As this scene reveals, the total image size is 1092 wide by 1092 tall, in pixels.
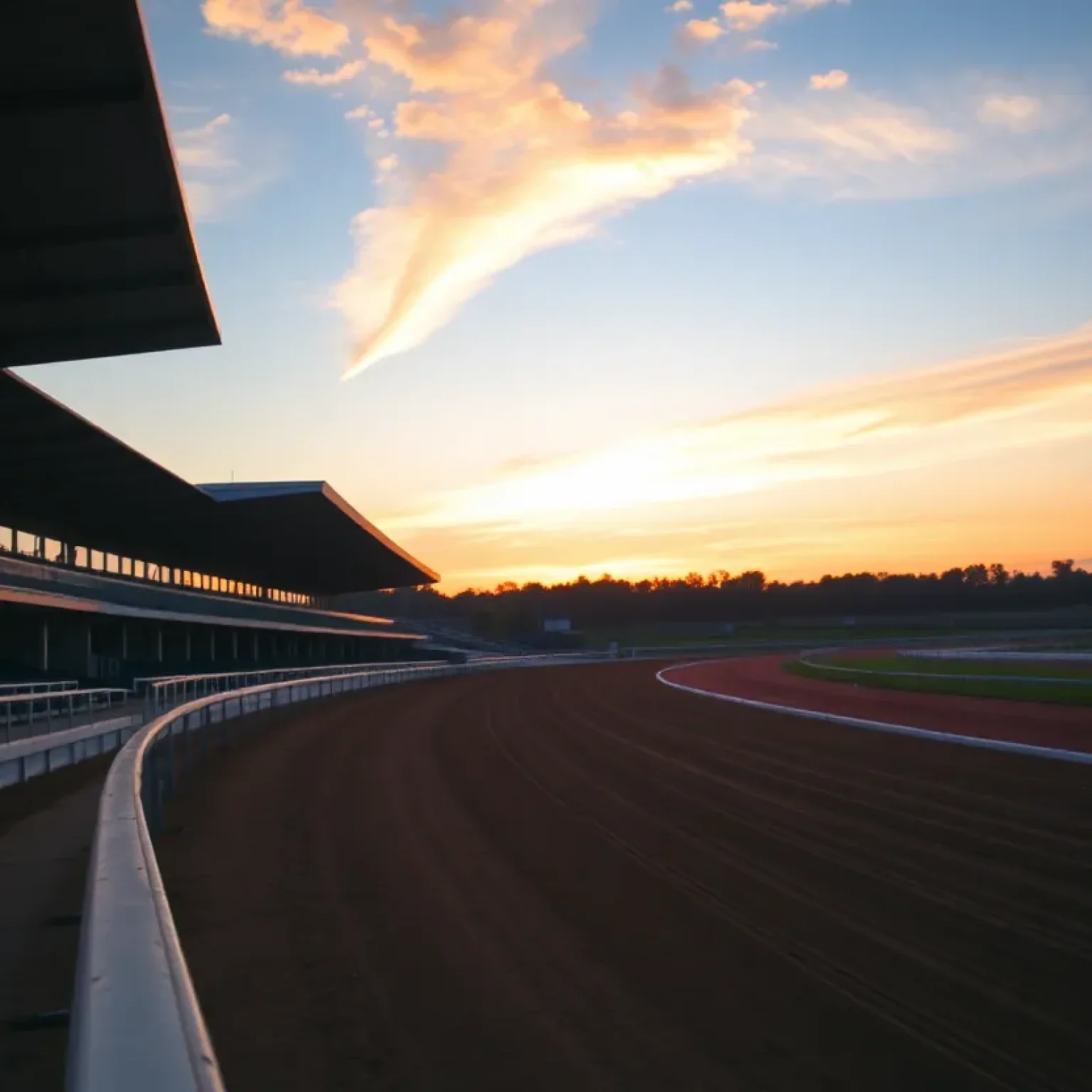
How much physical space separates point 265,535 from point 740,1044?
49796mm

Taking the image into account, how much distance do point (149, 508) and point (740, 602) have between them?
113719mm

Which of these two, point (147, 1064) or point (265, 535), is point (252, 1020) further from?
point (265, 535)

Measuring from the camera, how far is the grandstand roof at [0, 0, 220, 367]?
34.2 ft

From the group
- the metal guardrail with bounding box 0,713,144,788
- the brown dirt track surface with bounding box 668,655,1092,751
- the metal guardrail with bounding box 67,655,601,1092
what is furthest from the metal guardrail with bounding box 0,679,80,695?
the metal guardrail with bounding box 67,655,601,1092

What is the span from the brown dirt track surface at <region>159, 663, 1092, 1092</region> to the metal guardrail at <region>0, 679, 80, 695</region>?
30.1ft

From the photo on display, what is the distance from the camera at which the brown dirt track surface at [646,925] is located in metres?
5.28

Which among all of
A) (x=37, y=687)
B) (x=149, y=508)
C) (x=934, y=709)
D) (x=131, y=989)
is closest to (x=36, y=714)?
(x=37, y=687)

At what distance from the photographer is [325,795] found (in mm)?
13883

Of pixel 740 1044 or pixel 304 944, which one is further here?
pixel 304 944

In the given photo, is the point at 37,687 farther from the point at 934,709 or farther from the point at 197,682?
the point at 934,709

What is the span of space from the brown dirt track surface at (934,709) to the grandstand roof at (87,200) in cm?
1316

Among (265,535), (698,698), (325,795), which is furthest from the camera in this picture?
(265,535)

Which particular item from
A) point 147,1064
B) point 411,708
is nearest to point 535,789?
point 147,1064

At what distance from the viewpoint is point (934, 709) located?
2544 cm
